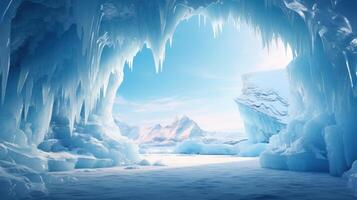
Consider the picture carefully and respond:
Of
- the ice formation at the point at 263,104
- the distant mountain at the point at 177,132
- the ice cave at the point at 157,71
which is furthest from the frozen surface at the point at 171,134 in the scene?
the ice cave at the point at 157,71

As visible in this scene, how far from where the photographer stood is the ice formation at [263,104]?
29250 millimetres

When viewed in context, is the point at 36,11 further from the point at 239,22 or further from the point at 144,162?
the point at 144,162

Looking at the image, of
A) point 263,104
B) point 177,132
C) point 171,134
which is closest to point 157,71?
point 263,104

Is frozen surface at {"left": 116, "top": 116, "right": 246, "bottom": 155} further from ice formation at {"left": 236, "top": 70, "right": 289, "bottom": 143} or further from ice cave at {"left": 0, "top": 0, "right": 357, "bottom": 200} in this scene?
ice cave at {"left": 0, "top": 0, "right": 357, "bottom": 200}

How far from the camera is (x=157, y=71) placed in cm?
1468

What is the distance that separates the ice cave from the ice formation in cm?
1358

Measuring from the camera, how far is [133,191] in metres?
7.55

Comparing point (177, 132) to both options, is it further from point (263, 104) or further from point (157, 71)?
point (157, 71)

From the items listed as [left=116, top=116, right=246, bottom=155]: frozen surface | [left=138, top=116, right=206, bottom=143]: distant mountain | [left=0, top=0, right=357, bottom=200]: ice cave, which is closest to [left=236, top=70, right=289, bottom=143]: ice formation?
[left=0, top=0, right=357, bottom=200]: ice cave

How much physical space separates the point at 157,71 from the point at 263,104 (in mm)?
17937

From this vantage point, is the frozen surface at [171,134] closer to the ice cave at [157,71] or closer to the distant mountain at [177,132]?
the distant mountain at [177,132]

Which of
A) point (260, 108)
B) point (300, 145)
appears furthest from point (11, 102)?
point (260, 108)

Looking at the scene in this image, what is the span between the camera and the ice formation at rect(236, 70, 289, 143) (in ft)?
96.0

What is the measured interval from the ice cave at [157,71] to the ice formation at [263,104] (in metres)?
13.6
